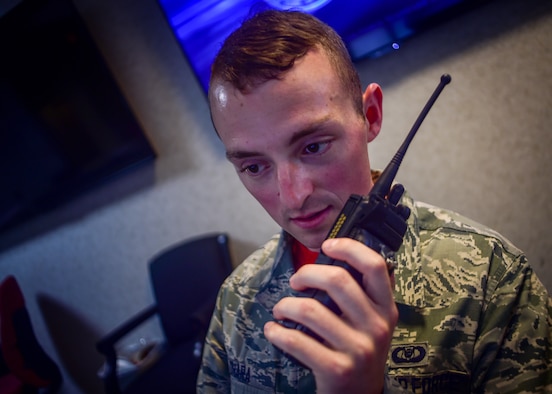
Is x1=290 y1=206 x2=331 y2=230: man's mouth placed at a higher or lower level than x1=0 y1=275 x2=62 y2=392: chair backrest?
higher

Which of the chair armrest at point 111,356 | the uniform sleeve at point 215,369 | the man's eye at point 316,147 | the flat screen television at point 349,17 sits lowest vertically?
the chair armrest at point 111,356

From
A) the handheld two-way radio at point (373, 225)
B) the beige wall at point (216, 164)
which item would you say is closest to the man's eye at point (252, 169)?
the handheld two-way radio at point (373, 225)

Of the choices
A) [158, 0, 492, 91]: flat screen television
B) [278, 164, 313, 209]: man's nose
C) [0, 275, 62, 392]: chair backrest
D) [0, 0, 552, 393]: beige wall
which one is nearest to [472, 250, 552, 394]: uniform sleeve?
[278, 164, 313, 209]: man's nose

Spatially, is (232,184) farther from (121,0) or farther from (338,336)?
(338,336)

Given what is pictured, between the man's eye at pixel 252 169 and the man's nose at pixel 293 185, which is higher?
the man's eye at pixel 252 169

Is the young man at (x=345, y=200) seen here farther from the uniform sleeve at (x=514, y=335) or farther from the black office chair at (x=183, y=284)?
the black office chair at (x=183, y=284)

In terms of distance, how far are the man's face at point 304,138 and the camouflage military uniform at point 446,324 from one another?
247 mm

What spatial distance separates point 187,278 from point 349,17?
55.3 inches

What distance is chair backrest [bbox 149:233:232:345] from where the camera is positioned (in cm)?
165

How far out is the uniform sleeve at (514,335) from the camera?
1.74ft

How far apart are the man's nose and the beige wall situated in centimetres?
92

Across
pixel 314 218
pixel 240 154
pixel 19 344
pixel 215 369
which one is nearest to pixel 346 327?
pixel 314 218

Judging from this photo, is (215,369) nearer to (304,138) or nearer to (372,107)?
(304,138)

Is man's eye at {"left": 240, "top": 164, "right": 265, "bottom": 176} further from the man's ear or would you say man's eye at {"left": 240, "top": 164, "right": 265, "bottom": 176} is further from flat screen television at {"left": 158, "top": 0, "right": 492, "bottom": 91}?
flat screen television at {"left": 158, "top": 0, "right": 492, "bottom": 91}
